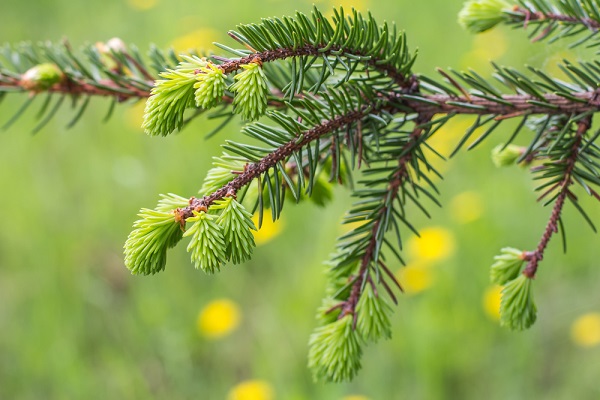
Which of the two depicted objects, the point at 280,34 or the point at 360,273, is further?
the point at 360,273

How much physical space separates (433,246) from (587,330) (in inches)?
19.2

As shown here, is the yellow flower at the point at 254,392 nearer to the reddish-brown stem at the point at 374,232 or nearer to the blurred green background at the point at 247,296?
the blurred green background at the point at 247,296

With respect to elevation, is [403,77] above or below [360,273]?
above

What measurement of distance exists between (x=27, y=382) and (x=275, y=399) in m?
0.73

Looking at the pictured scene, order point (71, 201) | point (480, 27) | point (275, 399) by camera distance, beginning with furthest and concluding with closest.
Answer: point (71, 201), point (275, 399), point (480, 27)

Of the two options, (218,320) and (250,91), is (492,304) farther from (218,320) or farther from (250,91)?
(250,91)

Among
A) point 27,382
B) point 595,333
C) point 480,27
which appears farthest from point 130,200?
point 480,27

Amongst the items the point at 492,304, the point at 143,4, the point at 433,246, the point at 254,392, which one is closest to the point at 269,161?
the point at 254,392


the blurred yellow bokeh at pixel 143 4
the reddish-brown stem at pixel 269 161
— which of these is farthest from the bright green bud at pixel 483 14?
the blurred yellow bokeh at pixel 143 4

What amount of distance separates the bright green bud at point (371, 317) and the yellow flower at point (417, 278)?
132cm

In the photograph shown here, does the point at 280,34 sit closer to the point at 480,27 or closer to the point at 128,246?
the point at 128,246

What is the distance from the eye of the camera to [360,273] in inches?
22.1

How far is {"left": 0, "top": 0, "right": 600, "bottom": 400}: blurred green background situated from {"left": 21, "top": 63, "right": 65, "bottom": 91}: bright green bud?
43.6 inches

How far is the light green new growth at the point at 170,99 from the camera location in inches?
17.2
